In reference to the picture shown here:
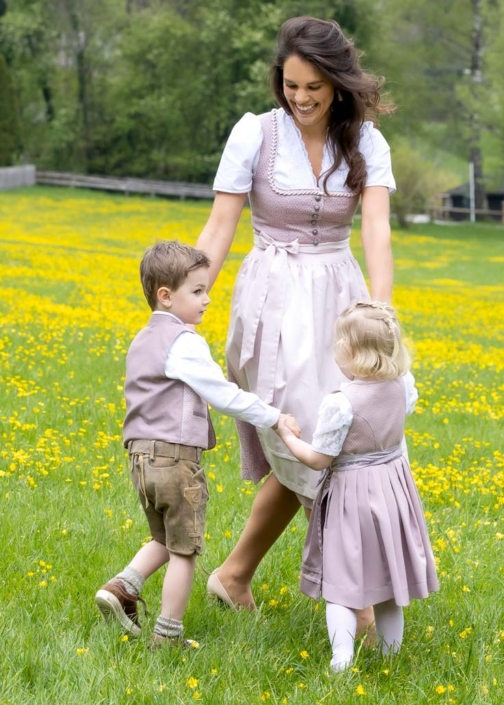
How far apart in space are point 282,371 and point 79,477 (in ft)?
6.62

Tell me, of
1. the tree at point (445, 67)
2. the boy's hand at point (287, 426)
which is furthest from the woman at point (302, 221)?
the tree at point (445, 67)

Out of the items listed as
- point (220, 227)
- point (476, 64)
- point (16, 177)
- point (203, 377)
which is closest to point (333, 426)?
point (203, 377)

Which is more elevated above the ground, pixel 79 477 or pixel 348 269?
pixel 348 269

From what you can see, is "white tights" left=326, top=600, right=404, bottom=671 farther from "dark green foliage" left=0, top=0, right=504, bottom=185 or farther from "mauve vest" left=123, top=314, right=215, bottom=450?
"dark green foliage" left=0, top=0, right=504, bottom=185

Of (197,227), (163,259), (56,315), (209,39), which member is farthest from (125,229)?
(163,259)

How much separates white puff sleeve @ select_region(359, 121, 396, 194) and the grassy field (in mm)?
683

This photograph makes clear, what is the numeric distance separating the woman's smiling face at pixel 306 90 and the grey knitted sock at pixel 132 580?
181cm

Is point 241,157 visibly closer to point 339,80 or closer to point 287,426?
point 339,80

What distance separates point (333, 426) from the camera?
12.2 ft

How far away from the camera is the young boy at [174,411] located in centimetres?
371

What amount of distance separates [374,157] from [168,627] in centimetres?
196

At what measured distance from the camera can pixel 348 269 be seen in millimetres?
4297

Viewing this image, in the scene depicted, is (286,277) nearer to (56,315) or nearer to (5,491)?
(5,491)

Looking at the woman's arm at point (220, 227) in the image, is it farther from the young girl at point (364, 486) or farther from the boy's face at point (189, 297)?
the young girl at point (364, 486)
